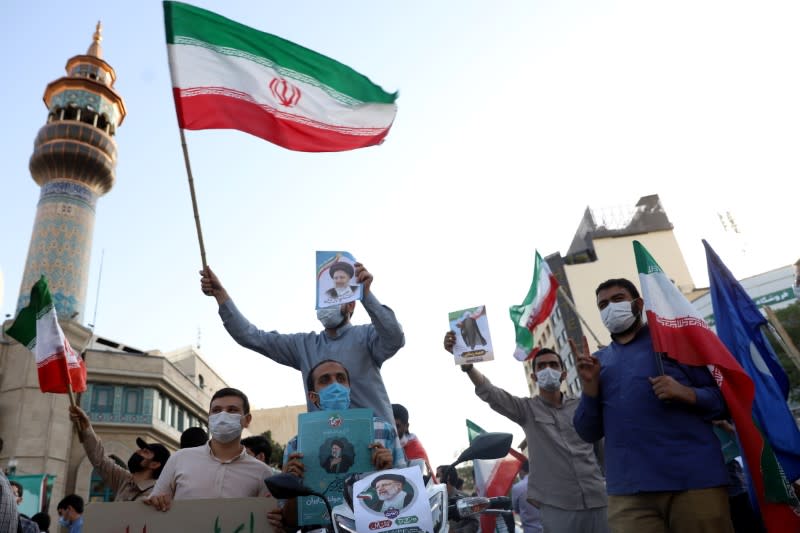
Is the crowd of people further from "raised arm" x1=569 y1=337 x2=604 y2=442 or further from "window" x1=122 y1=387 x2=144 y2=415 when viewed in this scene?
"window" x1=122 y1=387 x2=144 y2=415

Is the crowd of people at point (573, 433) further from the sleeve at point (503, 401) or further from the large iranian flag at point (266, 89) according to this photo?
the large iranian flag at point (266, 89)

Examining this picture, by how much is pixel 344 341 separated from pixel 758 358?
2.70 m

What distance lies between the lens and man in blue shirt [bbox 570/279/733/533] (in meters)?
3.00

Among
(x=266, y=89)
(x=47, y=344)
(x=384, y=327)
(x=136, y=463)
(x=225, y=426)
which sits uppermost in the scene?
(x=266, y=89)

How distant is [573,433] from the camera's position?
4684 mm

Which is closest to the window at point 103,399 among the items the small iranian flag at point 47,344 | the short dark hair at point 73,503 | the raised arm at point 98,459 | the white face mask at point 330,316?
the short dark hair at point 73,503

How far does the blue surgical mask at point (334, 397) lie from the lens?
331 centimetres

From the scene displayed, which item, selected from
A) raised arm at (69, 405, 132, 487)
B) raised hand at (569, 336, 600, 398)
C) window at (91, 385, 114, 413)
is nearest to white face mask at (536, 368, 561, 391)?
raised hand at (569, 336, 600, 398)

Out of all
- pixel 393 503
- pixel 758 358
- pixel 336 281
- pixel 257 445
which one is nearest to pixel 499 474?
pixel 257 445

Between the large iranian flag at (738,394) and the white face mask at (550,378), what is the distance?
4.88 ft

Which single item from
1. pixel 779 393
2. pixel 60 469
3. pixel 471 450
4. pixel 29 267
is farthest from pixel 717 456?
pixel 29 267

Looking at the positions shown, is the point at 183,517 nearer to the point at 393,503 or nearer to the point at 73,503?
the point at 393,503

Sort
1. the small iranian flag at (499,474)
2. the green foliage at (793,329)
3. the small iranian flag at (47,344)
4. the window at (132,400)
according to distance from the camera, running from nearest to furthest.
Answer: the small iranian flag at (47,344) < the small iranian flag at (499,474) < the green foliage at (793,329) < the window at (132,400)

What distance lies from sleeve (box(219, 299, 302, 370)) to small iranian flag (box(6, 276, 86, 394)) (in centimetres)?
200
